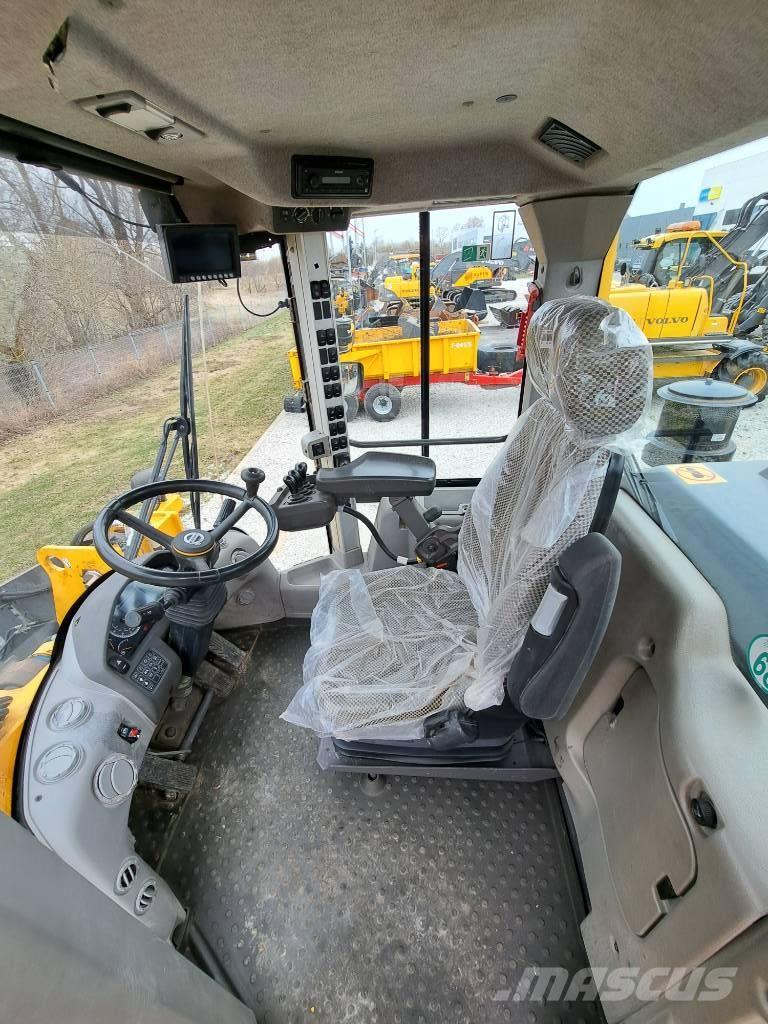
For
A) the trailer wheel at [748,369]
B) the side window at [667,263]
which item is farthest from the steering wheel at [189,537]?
the side window at [667,263]

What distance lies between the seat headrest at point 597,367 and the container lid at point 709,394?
2.01 feet

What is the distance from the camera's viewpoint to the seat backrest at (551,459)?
32.4 inches

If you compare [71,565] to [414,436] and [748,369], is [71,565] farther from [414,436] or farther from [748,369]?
[748,369]

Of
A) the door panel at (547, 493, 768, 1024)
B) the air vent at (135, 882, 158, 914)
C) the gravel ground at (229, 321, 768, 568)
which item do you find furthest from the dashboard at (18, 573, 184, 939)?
the door panel at (547, 493, 768, 1024)

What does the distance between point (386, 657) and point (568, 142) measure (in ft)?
4.70

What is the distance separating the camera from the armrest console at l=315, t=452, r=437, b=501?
1519 mm

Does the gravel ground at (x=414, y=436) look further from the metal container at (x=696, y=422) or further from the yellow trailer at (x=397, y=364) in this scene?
the metal container at (x=696, y=422)

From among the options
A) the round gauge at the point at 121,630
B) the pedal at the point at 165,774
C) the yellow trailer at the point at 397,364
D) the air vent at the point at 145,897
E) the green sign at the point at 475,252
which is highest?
the green sign at the point at 475,252

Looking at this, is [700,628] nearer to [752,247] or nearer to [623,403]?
[623,403]

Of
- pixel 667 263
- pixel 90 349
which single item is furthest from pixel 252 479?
pixel 667 263

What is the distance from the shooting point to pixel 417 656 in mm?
1210

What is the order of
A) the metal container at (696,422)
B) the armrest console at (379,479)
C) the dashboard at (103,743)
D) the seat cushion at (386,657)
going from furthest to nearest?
the armrest console at (379,479) → the metal container at (696,422) → the seat cushion at (386,657) → the dashboard at (103,743)

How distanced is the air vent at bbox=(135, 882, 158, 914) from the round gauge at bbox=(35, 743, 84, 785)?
1.13ft

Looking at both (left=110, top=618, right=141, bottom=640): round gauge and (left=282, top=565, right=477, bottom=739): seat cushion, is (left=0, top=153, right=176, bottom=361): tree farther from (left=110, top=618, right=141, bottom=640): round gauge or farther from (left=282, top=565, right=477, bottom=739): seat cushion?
(left=282, top=565, right=477, bottom=739): seat cushion
